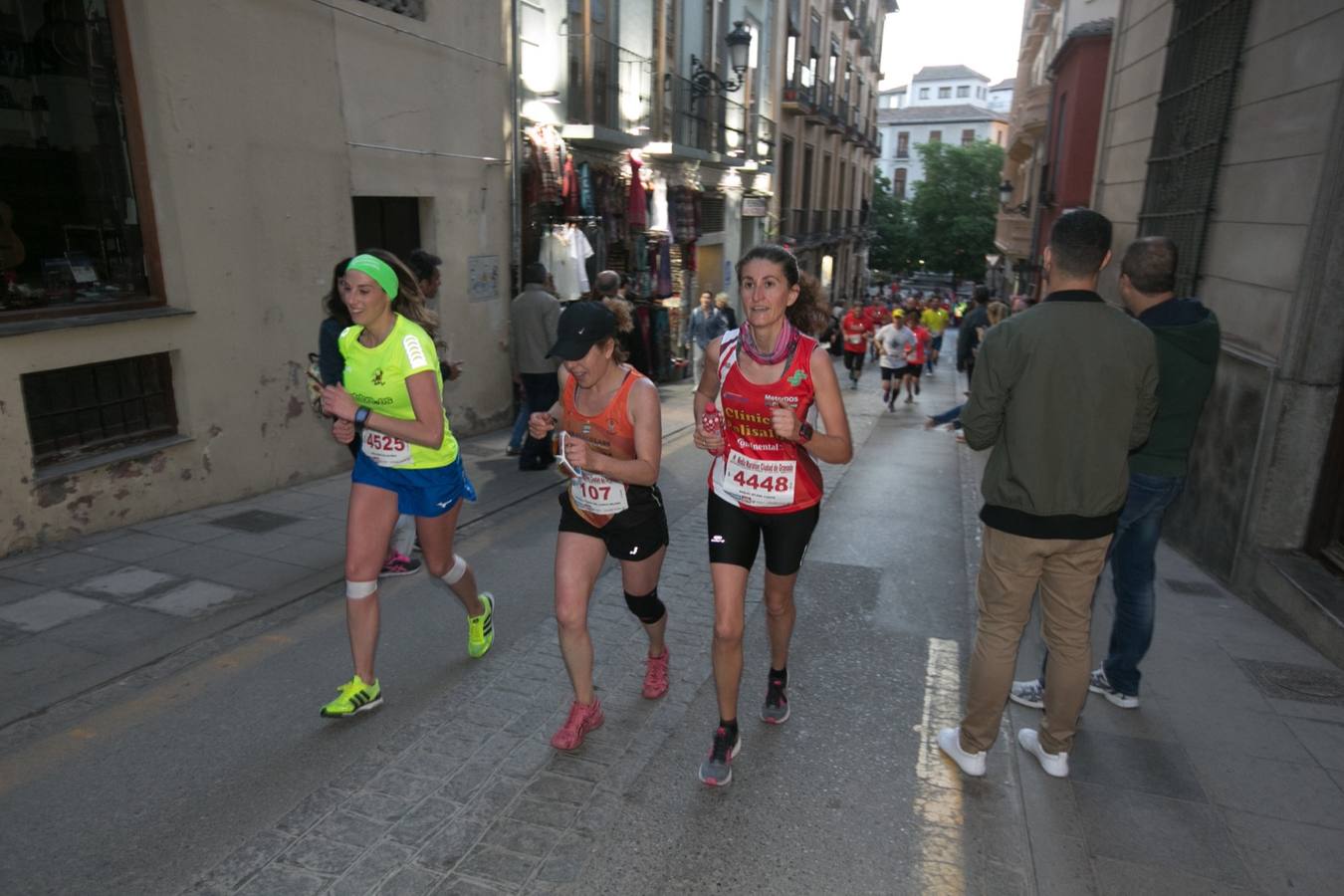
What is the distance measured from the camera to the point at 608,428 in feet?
11.0

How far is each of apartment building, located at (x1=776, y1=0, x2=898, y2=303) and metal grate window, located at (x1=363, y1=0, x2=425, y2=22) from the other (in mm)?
16575

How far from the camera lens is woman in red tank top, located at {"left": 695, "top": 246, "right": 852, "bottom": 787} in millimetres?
3203

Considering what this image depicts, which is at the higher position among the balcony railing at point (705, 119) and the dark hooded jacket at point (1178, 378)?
the balcony railing at point (705, 119)

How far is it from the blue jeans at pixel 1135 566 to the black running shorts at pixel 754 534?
4.12 feet

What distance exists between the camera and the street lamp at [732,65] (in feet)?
52.5

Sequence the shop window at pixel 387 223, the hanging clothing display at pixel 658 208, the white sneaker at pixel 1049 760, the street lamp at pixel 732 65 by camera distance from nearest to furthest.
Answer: the white sneaker at pixel 1049 760 → the shop window at pixel 387 223 → the hanging clothing display at pixel 658 208 → the street lamp at pixel 732 65

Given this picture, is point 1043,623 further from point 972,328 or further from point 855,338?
point 855,338

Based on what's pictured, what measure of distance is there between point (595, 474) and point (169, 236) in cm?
486

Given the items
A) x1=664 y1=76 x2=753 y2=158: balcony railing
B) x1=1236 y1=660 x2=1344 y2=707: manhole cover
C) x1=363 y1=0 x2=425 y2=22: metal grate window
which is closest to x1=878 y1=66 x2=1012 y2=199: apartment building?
x1=664 y1=76 x2=753 y2=158: balcony railing

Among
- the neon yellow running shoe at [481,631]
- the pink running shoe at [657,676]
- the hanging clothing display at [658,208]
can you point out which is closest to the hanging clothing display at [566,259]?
the hanging clothing display at [658,208]

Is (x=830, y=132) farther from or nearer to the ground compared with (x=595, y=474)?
farther from the ground

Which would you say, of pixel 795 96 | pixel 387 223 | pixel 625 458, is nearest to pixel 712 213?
pixel 795 96

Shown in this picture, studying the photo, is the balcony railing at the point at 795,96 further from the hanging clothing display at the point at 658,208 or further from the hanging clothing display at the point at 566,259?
the hanging clothing display at the point at 566,259

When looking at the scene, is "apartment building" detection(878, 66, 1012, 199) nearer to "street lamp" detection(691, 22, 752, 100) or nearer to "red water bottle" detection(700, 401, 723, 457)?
"street lamp" detection(691, 22, 752, 100)
